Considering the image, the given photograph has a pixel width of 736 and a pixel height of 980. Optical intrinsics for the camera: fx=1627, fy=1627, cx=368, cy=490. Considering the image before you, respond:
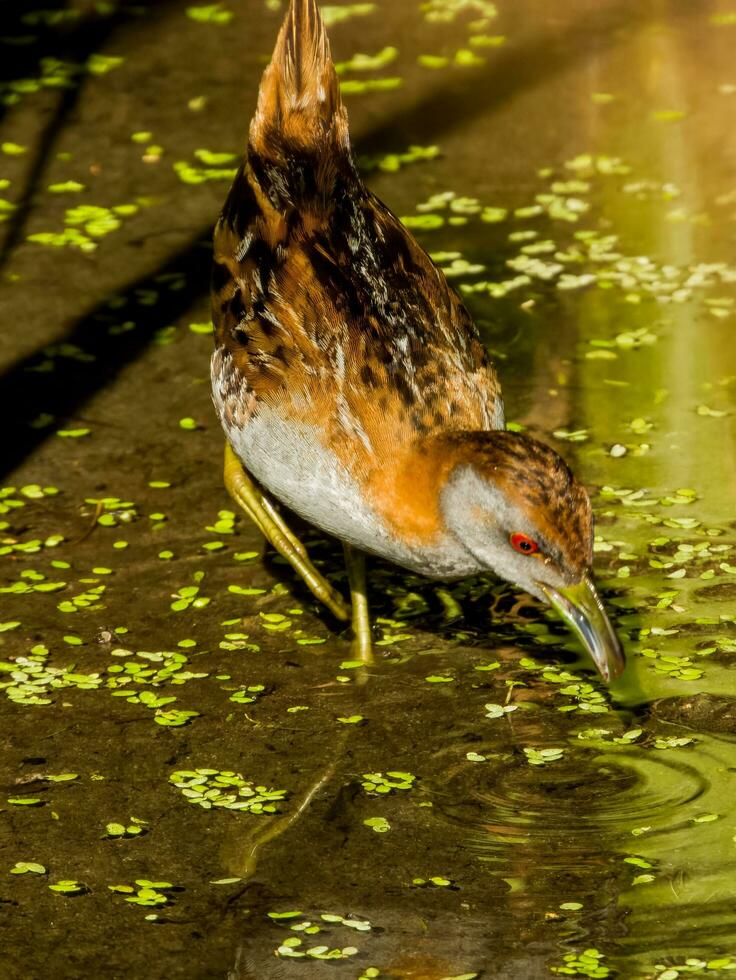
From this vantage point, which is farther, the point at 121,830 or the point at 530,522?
the point at 121,830

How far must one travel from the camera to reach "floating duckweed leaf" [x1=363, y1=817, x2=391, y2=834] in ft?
16.8

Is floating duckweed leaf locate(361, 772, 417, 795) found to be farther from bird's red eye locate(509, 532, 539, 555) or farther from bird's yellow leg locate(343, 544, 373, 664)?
bird's red eye locate(509, 532, 539, 555)

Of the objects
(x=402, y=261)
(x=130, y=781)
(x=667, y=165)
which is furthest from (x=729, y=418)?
(x=130, y=781)

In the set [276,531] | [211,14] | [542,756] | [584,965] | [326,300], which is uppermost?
[211,14]

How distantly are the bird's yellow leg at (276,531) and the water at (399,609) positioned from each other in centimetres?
18

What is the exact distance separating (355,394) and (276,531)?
1.15m

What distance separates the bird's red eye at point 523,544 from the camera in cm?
497

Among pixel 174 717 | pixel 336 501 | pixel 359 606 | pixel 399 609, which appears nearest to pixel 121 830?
pixel 174 717

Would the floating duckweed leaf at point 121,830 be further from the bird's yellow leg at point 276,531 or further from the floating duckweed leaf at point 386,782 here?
the bird's yellow leg at point 276,531

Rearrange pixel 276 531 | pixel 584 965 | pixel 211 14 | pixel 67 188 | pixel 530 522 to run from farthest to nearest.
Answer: pixel 211 14 → pixel 67 188 → pixel 276 531 → pixel 530 522 → pixel 584 965

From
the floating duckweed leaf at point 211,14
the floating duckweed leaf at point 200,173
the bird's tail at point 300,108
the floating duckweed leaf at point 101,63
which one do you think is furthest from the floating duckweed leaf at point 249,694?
the floating duckweed leaf at point 211,14

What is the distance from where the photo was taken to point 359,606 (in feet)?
20.1

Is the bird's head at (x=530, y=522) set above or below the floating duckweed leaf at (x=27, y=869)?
above

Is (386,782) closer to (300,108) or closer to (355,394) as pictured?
(355,394)
